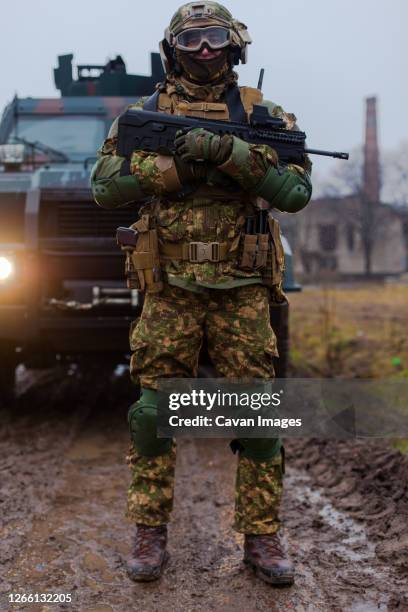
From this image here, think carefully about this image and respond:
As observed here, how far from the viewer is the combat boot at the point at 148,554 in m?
2.59

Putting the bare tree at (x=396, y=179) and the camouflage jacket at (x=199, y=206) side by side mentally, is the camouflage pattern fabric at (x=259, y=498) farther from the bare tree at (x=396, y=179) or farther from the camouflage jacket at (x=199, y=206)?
the bare tree at (x=396, y=179)

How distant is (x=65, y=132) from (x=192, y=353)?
372cm

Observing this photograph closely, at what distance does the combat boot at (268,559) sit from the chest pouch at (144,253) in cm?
94

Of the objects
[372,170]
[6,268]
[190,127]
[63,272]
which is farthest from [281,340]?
[372,170]

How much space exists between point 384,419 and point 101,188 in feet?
9.33

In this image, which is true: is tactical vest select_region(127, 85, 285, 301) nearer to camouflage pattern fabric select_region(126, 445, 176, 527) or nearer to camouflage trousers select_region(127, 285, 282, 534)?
camouflage trousers select_region(127, 285, 282, 534)

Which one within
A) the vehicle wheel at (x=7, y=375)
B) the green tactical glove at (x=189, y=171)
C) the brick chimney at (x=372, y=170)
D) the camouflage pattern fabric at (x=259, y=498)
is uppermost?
the brick chimney at (x=372, y=170)

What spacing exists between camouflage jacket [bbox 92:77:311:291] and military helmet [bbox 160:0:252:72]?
15 cm

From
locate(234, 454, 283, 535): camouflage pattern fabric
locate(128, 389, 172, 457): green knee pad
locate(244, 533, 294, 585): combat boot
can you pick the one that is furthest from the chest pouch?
locate(244, 533, 294, 585): combat boot

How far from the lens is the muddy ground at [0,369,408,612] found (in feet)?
8.21

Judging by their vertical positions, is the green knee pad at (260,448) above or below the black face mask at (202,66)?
below

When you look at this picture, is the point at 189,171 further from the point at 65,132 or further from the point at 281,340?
the point at 65,132

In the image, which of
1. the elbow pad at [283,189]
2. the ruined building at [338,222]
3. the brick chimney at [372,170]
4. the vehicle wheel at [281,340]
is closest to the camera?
the elbow pad at [283,189]

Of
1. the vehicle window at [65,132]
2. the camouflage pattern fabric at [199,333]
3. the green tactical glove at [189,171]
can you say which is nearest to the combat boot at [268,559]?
the camouflage pattern fabric at [199,333]
